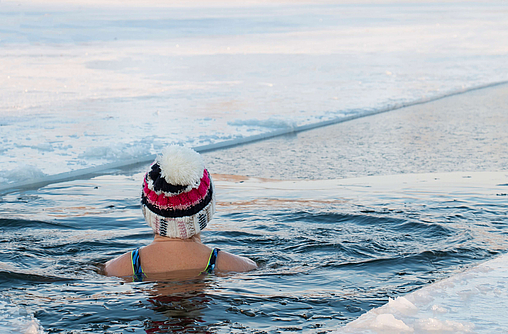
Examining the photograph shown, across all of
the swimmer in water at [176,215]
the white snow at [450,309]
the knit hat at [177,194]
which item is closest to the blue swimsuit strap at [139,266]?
the swimmer in water at [176,215]

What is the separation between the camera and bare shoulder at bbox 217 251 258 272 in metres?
3.13

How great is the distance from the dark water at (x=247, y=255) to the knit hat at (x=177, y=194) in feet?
0.85

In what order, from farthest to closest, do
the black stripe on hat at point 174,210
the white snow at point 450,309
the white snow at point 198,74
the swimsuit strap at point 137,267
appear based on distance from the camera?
1. the white snow at point 198,74
2. the swimsuit strap at point 137,267
3. the black stripe on hat at point 174,210
4. the white snow at point 450,309

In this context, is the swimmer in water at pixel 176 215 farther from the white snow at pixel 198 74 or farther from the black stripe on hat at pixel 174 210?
the white snow at pixel 198 74

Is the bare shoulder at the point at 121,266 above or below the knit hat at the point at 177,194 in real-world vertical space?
below

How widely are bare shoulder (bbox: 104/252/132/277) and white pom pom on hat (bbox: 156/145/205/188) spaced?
54 centimetres

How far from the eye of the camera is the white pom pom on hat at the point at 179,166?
112 inches

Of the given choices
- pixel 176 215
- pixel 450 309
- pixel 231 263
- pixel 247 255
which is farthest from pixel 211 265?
pixel 450 309

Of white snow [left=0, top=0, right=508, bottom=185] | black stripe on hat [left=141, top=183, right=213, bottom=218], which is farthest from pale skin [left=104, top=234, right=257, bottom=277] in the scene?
white snow [left=0, top=0, right=508, bottom=185]

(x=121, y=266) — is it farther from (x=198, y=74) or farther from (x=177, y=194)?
(x=198, y=74)

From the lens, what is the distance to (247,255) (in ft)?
12.7

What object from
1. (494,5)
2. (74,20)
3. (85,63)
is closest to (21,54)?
(85,63)

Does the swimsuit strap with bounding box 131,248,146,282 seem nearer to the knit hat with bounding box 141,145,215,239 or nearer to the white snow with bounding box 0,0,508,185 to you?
the knit hat with bounding box 141,145,215,239

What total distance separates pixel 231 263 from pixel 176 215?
1.40 ft
